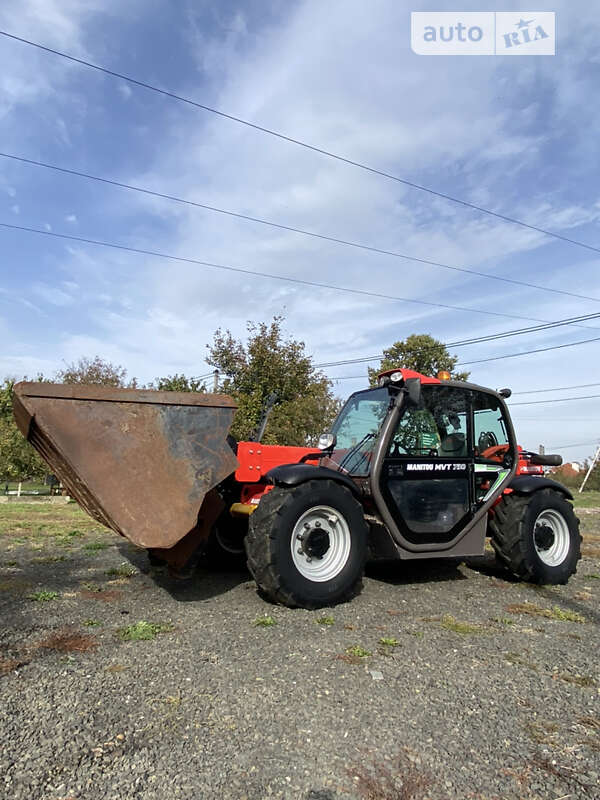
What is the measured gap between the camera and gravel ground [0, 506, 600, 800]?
2.33 m

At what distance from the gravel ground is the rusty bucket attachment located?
83cm

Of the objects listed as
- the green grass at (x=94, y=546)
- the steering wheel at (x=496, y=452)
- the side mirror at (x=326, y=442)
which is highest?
the side mirror at (x=326, y=442)

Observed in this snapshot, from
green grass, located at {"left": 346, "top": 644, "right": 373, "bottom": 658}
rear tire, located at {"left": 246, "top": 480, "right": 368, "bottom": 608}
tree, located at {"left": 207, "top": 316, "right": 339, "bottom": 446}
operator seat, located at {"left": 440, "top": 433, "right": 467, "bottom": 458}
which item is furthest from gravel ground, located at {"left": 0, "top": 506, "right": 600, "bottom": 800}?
tree, located at {"left": 207, "top": 316, "right": 339, "bottom": 446}

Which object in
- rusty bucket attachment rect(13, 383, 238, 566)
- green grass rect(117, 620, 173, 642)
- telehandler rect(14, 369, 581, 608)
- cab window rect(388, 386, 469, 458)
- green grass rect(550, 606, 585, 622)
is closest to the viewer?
green grass rect(117, 620, 173, 642)

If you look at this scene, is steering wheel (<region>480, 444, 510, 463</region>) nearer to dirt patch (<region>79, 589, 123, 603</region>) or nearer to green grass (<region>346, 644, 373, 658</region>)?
green grass (<region>346, 644, 373, 658</region>)

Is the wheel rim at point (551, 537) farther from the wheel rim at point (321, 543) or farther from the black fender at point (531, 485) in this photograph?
the wheel rim at point (321, 543)

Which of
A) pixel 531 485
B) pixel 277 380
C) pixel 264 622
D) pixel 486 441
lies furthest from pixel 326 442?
pixel 277 380

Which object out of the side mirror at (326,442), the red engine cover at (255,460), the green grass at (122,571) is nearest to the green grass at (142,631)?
the red engine cover at (255,460)

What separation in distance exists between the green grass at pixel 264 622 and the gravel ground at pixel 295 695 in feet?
0.06

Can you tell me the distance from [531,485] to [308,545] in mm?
2726

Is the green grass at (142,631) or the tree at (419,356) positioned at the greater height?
the tree at (419,356)

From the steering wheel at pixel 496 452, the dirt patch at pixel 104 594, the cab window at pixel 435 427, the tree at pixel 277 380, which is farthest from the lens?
the tree at pixel 277 380

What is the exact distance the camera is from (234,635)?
4051mm

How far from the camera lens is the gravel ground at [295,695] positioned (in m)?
2.33
